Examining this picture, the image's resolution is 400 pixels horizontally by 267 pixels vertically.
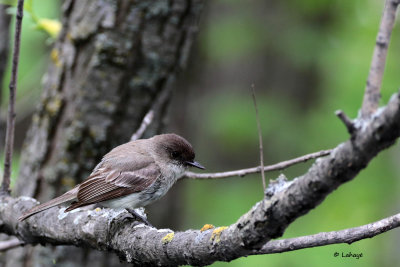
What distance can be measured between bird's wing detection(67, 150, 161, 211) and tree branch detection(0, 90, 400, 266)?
33 centimetres

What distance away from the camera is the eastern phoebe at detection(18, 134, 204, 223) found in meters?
3.58

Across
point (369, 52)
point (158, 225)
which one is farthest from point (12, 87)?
point (369, 52)

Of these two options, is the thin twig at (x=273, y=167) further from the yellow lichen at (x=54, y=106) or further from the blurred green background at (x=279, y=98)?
the blurred green background at (x=279, y=98)

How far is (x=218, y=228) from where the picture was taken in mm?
2148

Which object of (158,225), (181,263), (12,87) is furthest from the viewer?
(158,225)

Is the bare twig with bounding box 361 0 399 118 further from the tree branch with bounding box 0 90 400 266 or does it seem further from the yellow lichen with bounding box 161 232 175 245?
the yellow lichen with bounding box 161 232 175 245

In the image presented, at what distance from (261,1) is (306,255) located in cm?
482

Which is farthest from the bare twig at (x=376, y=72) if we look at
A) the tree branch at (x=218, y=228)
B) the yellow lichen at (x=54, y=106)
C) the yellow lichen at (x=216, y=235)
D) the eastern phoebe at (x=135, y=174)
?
the yellow lichen at (x=54, y=106)

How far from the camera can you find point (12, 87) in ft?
10.7

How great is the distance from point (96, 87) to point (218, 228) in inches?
98.8

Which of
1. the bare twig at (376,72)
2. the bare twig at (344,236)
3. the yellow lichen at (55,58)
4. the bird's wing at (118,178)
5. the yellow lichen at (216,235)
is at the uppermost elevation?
the yellow lichen at (55,58)

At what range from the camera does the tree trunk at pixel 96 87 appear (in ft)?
14.1

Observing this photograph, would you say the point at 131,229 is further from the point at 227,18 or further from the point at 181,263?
the point at 227,18

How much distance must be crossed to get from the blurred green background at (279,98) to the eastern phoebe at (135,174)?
2.03m
